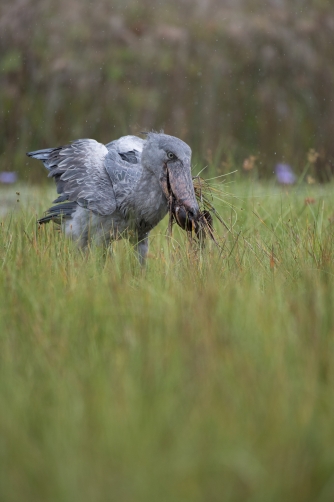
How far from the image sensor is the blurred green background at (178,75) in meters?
8.31

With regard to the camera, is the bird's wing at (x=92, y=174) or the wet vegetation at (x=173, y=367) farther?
the bird's wing at (x=92, y=174)

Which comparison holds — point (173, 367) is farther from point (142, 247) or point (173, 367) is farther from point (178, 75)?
point (178, 75)

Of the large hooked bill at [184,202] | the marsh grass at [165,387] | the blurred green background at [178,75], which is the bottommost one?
the marsh grass at [165,387]

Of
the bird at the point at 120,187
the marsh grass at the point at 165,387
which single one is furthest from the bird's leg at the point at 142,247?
the marsh grass at the point at 165,387

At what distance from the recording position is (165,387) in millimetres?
1812

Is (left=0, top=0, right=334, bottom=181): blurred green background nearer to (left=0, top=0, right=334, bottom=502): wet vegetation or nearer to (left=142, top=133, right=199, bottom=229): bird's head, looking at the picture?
(left=0, top=0, right=334, bottom=502): wet vegetation

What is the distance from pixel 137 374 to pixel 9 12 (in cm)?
796

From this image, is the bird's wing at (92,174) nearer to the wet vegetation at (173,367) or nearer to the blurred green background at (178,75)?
the wet vegetation at (173,367)

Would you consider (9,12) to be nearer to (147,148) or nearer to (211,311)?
(147,148)

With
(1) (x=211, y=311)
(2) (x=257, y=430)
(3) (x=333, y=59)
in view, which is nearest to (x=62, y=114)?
(3) (x=333, y=59)

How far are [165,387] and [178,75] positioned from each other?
275 inches

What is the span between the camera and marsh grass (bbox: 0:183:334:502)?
152cm

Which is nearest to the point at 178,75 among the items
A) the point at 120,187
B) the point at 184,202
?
the point at 120,187

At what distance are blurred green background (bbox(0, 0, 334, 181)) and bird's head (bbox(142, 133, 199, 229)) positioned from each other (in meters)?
4.66
